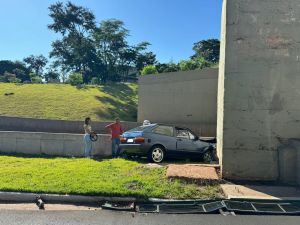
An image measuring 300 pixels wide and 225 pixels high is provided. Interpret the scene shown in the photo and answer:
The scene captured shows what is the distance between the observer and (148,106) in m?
29.9

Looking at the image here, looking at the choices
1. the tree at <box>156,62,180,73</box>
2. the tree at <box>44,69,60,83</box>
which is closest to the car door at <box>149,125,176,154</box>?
the tree at <box>156,62,180,73</box>

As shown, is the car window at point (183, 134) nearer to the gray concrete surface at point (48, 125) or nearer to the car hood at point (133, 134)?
the car hood at point (133, 134)

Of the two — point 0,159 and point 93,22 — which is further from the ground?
point 93,22

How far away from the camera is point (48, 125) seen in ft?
85.2

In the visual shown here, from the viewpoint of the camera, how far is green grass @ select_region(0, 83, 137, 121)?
121ft

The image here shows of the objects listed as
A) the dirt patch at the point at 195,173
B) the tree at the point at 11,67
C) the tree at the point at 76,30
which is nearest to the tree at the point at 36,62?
the tree at the point at 11,67

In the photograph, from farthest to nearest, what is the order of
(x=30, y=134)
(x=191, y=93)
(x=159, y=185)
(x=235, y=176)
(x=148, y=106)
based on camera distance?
(x=148, y=106)
(x=191, y=93)
(x=30, y=134)
(x=235, y=176)
(x=159, y=185)

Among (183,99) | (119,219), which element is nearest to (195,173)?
(119,219)

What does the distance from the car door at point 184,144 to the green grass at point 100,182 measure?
2755mm

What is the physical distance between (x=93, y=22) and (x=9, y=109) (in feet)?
123

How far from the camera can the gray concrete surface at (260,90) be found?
996cm

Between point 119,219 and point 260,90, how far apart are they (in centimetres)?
515

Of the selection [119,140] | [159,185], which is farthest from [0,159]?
[159,185]

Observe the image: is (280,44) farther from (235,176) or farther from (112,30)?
(112,30)
